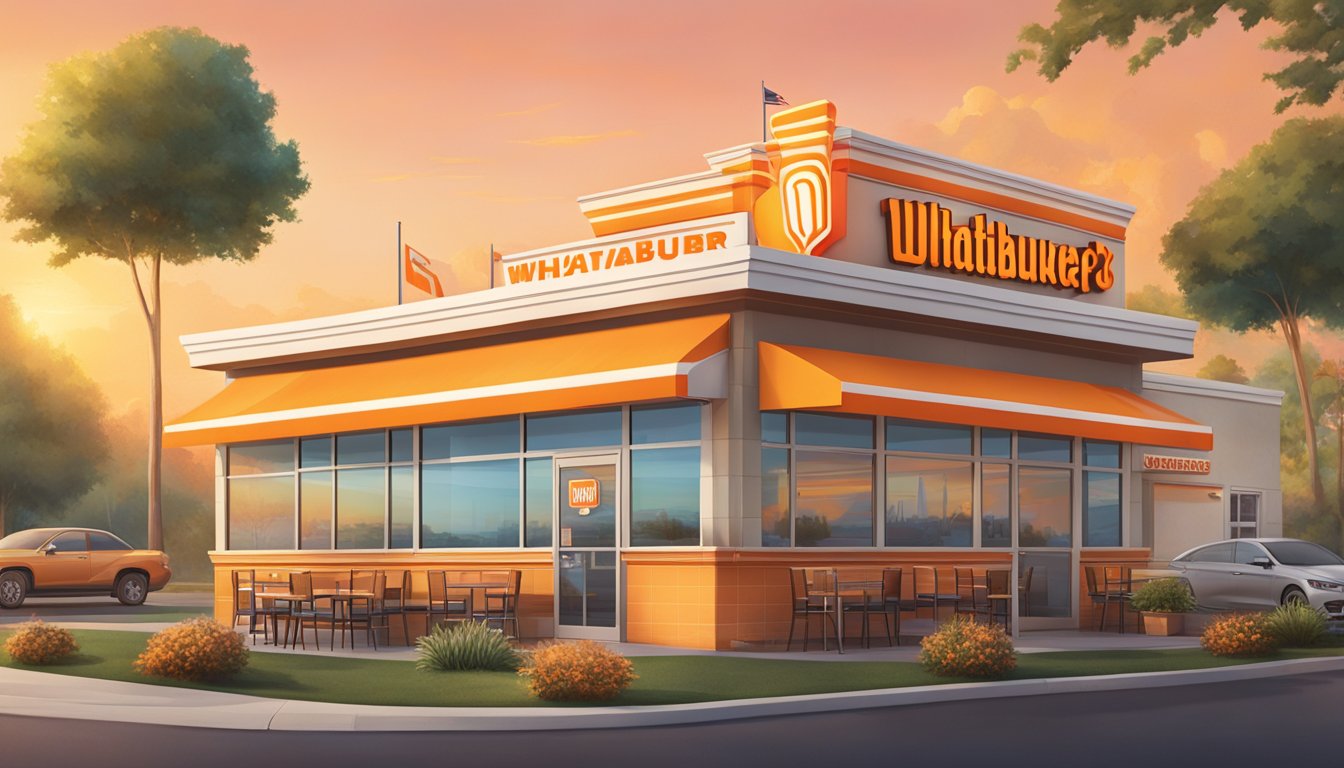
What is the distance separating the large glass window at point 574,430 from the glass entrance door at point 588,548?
269mm

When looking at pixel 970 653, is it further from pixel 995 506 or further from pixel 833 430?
pixel 995 506

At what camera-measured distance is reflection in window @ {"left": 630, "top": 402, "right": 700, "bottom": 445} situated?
23.1m

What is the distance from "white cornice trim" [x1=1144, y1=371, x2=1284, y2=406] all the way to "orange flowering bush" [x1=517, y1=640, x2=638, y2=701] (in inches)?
749

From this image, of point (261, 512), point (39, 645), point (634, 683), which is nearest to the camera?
point (634, 683)

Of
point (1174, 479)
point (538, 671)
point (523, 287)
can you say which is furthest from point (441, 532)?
point (1174, 479)

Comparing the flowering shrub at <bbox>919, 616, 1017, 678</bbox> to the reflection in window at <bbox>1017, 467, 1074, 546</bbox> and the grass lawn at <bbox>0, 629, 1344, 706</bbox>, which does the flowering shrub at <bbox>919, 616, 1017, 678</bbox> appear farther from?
the reflection in window at <bbox>1017, 467, 1074, 546</bbox>

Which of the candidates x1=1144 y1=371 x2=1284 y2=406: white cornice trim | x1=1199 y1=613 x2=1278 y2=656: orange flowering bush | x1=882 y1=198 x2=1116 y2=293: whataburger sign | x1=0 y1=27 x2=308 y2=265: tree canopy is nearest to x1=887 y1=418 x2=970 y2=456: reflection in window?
x1=882 y1=198 x2=1116 y2=293: whataburger sign

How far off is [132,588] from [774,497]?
19.8 m

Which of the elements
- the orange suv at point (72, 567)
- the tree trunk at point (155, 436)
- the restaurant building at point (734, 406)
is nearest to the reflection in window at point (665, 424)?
the restaurant building at point (734, 406)

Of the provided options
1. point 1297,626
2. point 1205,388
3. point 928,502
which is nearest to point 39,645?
point 928,502

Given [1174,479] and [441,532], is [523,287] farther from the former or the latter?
[1174,479]

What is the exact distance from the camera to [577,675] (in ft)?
53.4

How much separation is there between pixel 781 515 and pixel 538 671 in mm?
7284

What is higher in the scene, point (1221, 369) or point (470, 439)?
point (1221, 369)
